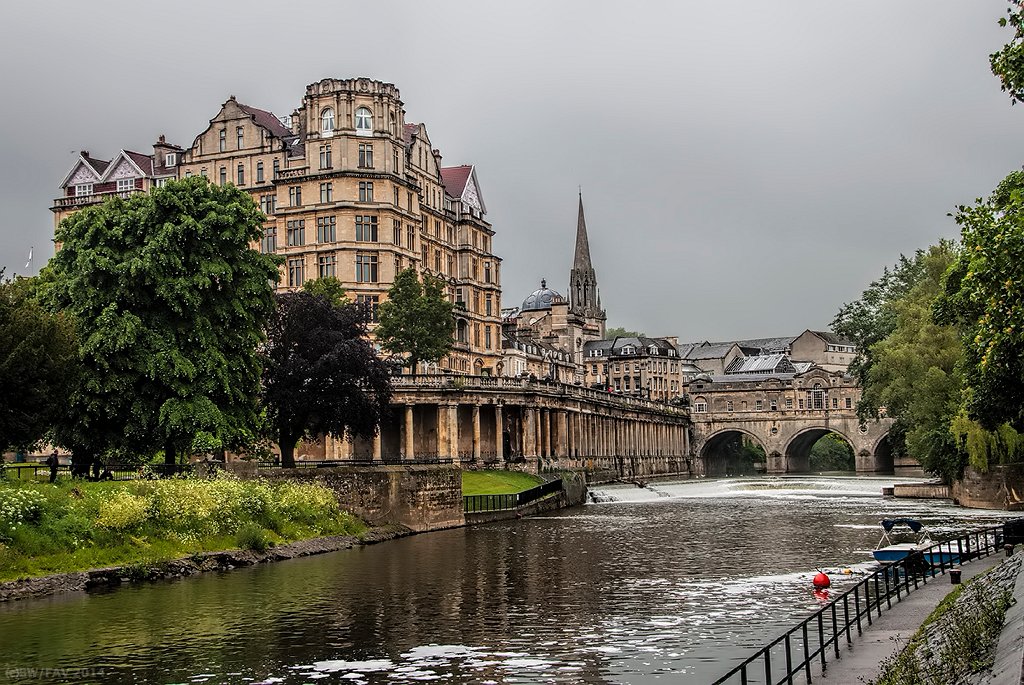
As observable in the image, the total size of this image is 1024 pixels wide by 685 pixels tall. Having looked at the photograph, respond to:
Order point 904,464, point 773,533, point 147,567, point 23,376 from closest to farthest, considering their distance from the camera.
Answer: point 147,567, point 23,376, point 773,533, point 904,464

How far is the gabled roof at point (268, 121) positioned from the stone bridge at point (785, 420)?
84.4 metres

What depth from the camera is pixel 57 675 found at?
25984mm

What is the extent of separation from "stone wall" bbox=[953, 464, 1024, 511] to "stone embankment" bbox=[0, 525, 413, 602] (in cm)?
3608

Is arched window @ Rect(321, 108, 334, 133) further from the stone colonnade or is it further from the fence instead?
the fence

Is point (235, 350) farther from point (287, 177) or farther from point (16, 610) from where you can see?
point (287, 177)

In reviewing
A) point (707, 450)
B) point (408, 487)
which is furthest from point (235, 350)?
point (707, 450)

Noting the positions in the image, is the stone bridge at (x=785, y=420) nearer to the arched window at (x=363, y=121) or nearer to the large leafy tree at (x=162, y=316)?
the arched window at (x=363, y=121)

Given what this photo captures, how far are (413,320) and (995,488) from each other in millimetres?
44895

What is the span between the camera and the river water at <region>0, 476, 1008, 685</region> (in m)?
26.2

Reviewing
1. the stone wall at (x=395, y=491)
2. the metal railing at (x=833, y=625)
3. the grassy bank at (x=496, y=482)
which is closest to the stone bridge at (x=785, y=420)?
the grassy bank at (x=496, y=482)

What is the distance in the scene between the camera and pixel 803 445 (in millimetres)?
179875

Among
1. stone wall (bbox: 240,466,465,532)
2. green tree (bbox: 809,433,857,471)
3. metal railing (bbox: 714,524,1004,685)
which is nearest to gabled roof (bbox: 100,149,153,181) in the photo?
stone wall (bbox: 240,466,465,532)

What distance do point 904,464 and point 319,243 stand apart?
89056 millimetres

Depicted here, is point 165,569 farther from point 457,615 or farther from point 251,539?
point 457,615
